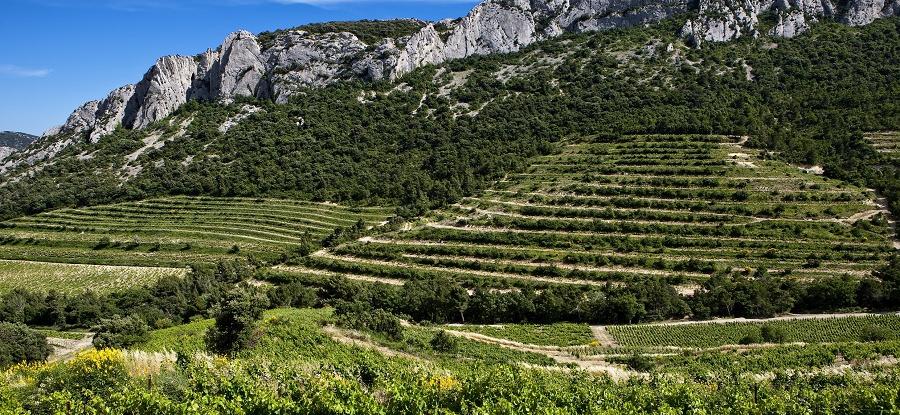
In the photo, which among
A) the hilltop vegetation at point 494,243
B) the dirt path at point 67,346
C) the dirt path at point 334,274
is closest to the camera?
the hilltop vegetation at point 494,243

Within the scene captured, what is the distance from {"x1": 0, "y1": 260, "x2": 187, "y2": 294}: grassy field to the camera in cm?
7838

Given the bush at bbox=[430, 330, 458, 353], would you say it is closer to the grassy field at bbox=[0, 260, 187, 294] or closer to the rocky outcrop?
the grassy field at bbox=[0, 260, 187, 294]

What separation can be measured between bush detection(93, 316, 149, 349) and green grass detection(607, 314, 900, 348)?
133ft

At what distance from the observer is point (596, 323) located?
58.2m

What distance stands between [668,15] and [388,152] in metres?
100

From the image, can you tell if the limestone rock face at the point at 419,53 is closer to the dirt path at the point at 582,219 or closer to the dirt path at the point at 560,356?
the dirt path at the point at 582,219

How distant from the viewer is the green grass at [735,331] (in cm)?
5006

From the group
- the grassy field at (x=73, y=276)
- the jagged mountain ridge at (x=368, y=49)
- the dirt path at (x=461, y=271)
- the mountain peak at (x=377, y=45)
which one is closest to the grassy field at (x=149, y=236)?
the grassy field at (x=73, y=276)

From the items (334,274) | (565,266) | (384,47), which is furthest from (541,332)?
(384,47)

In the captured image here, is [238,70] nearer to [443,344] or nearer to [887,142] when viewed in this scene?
[443,344]

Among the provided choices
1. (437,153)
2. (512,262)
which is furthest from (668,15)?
(512,262)

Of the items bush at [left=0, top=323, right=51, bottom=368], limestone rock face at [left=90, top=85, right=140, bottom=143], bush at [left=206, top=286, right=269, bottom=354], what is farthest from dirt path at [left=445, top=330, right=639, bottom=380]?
limestone rock face at [left=90, top=85, right=140, bottom=143]

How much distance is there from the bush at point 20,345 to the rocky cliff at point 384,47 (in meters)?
120

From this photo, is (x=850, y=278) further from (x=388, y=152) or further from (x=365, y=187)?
(x=388, y=152)
